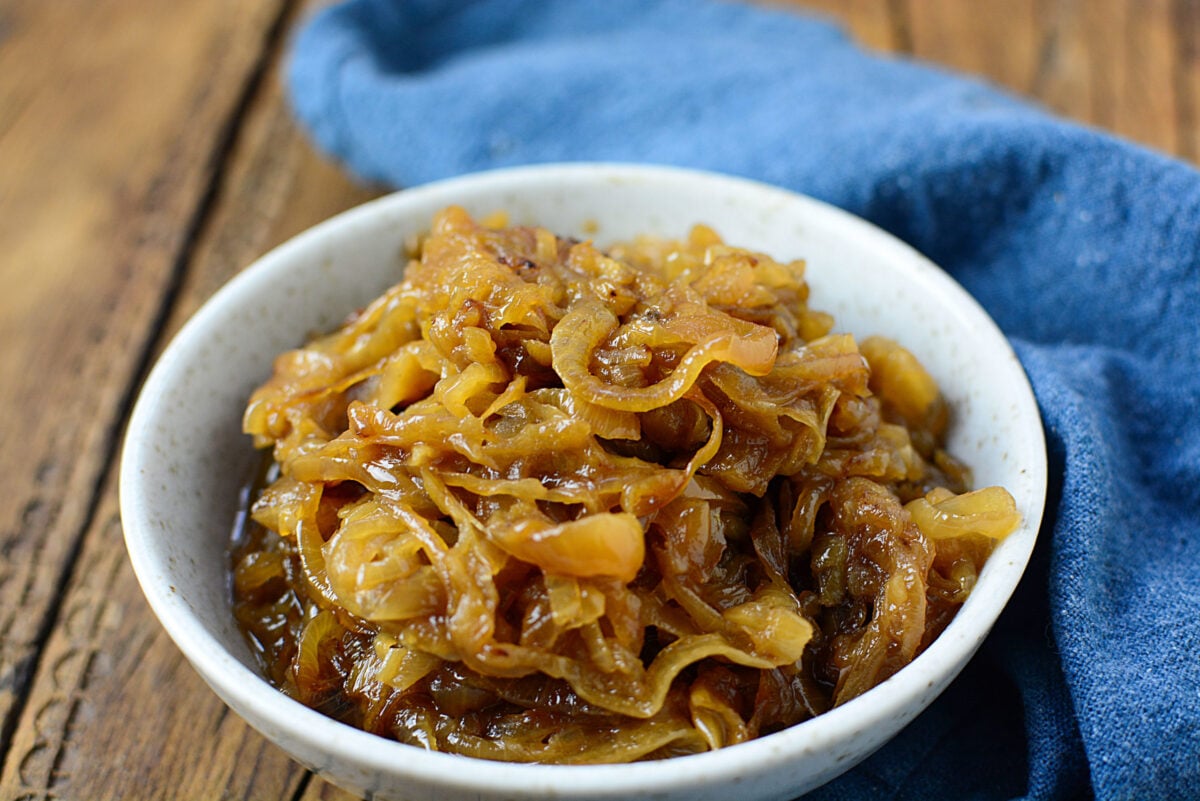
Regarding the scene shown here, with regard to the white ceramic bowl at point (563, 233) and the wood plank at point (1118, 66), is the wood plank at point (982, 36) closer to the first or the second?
the wood plank at point (1118, 66)

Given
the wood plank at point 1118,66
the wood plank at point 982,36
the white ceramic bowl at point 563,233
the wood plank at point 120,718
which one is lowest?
the wood plank at point 120,718

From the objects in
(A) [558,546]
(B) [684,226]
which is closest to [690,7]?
(B) [684,226]

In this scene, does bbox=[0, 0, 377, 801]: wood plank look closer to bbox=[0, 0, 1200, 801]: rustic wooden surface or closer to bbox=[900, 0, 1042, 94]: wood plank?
bbox=[0, 0, 1200, 801]: rustic wooden surface

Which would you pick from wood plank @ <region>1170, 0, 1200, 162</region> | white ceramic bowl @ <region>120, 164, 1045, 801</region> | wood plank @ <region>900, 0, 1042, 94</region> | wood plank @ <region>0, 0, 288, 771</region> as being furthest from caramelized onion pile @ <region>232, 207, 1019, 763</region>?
Answer: wood plank @ <region>900, 0, 1042, 94</region>

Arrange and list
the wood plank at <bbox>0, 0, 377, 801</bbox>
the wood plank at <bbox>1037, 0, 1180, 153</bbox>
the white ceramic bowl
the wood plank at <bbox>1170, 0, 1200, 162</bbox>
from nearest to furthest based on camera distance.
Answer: the white ceramic bowl → the wood plank at <bbox>0, 0, 377, 801</bbox> → the wood plank at <bbox>1170, 0, 1200, 162</bbox> → the wood plank at <bbox>1037, 0, 1180, 153</bbox>

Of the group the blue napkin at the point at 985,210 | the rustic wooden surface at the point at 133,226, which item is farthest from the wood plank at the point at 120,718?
the blue napkin at the point at 985,210

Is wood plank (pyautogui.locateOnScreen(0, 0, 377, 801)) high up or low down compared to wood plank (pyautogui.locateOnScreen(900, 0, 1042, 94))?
down

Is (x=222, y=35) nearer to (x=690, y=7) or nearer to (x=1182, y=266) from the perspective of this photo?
(x=690, y=7)
